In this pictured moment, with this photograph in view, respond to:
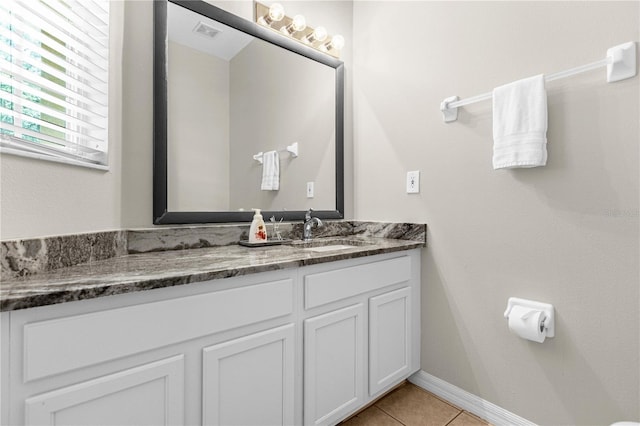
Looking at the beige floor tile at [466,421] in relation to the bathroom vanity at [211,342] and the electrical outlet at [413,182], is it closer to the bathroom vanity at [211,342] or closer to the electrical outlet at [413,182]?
the bathroom vanity at [211,342]

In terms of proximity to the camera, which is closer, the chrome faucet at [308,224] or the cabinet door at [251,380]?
the cabinet door at [251,380]

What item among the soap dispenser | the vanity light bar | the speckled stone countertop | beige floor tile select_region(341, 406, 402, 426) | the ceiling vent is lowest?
beige floor tile select_region(341, 406, 402, 426)

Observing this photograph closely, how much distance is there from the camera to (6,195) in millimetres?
860

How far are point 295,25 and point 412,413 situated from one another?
7.20 ft

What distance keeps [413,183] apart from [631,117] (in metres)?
0.90

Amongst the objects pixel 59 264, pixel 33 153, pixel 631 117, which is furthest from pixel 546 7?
pixel 59 264

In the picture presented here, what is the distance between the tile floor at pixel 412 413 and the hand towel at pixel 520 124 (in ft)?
3.94

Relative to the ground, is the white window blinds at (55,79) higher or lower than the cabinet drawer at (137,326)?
higher

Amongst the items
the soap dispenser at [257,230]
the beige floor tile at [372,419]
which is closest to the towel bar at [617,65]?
the soap dispenser at [257,230]

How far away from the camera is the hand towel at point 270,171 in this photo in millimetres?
1736

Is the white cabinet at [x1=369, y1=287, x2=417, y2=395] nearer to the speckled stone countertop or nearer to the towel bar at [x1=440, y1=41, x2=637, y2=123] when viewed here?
the speckled stone countertop

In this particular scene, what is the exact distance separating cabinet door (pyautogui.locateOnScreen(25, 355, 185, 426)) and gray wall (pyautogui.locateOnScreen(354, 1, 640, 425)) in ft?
4.36

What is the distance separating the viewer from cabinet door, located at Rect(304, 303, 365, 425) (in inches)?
Result: 47.6

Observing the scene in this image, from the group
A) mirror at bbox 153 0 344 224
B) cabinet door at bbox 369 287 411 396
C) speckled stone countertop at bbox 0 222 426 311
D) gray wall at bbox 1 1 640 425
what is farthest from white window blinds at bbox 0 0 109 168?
cabinet door at bbox 369 287 411 396
